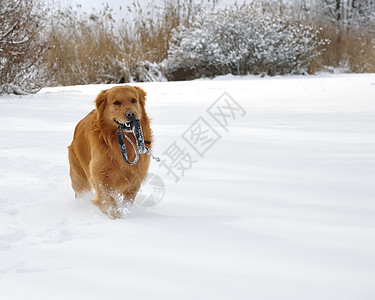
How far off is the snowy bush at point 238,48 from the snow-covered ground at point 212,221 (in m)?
6.13

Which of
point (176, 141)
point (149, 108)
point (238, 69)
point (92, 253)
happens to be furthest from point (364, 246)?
point (238, 69)

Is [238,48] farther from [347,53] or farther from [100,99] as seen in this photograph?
[100,99]

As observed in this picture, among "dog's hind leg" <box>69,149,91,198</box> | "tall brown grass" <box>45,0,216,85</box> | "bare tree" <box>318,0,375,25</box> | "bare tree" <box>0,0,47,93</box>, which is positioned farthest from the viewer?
"bare tree" <box>318,0,375,25</box>

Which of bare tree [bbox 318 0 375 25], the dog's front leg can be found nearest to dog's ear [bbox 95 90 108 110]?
the dog's front leg

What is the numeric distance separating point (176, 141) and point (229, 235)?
7.28 ft

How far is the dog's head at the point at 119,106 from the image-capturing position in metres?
2.32

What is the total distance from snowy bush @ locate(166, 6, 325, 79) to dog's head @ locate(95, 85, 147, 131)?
8.28m

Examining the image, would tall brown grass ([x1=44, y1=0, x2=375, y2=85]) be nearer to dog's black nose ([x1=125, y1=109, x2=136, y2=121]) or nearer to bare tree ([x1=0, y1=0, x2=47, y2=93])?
bare tree ([x1=0, y1=0, x2=47, y2=93])

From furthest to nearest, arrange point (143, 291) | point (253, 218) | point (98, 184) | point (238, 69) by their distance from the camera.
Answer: point (238, 69) < point (98, 184) < point (253, 218) < point (143, 291)

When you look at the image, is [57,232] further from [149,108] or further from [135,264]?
[149,108]

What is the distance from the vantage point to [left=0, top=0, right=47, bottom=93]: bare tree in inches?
281

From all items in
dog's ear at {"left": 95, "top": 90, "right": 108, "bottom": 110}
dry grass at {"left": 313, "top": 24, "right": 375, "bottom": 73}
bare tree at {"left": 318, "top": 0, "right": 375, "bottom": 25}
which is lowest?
dry grass at {"left": 313, "top": 24, "right": 375, "bottom": 73}

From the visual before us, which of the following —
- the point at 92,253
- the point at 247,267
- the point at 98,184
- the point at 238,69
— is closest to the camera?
the point at 247,267

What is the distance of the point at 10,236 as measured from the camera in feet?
6.27
